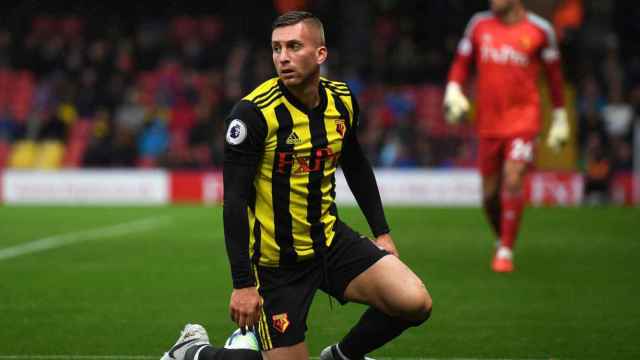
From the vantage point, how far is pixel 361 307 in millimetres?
8008

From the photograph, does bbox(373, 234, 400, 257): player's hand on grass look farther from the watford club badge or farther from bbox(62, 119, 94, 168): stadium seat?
bbox(62, 119, 94, 168): stadium seat

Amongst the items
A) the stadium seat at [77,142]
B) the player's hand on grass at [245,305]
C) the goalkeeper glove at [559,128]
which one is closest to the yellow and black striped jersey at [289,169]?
the player's hand on grass at [245,305]

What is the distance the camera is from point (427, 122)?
21.9 metres

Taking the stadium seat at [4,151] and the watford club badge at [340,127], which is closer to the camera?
the watford club badge at [340,127]

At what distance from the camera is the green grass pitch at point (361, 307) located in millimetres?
6625

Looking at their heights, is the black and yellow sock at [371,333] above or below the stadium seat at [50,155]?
above

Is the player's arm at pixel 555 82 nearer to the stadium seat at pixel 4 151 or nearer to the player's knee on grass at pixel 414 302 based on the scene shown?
the player's knee on grass at pixel 414 302

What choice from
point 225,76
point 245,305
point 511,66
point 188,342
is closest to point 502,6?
point 511,66

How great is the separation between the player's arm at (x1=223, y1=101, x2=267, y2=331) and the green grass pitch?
154 cm

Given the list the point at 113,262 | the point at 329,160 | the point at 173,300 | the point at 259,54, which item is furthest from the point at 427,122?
the point at 329,160

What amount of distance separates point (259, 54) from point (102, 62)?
3.08 meters

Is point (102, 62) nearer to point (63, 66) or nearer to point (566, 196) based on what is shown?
point (63, 66)

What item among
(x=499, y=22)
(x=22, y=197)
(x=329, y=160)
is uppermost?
(x=499, y=22)

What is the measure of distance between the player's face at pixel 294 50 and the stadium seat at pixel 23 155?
1737cm
